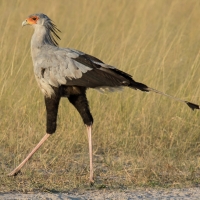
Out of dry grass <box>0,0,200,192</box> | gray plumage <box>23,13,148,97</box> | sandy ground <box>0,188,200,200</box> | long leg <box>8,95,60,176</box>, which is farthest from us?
dry grass <box>0,0,200,192</box>

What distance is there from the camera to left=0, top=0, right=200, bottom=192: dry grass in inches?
233

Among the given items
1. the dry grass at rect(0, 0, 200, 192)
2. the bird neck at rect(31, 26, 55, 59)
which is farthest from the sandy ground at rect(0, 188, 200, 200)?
the bird neck at rect(31, 26, 55, 59)

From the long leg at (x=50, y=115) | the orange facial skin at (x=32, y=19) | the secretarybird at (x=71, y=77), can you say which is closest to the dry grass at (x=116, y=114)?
the long leg at (x=50, y=115)

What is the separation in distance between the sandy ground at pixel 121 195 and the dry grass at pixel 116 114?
0.53ft

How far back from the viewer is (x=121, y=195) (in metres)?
5.24

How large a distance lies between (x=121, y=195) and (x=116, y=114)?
2136mm

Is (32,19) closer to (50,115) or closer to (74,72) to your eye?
(74,72)

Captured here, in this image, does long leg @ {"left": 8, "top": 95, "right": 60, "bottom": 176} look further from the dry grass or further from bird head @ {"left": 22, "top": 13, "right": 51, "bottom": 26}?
bird head @ {"left": 22, "top": 13, "right": 51, "bottom": 26}

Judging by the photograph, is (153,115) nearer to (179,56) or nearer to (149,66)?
(149,66)

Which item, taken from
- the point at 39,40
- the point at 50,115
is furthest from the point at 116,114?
the point at 39,40

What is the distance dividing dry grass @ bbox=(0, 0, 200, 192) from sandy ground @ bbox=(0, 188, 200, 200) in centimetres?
16

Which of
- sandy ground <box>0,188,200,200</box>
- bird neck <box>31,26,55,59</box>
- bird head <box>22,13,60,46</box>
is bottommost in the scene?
sandy ground <box>0,188,200,200</box>

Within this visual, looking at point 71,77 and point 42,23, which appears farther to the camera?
point 42,23

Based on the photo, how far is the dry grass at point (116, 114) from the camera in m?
5.91
